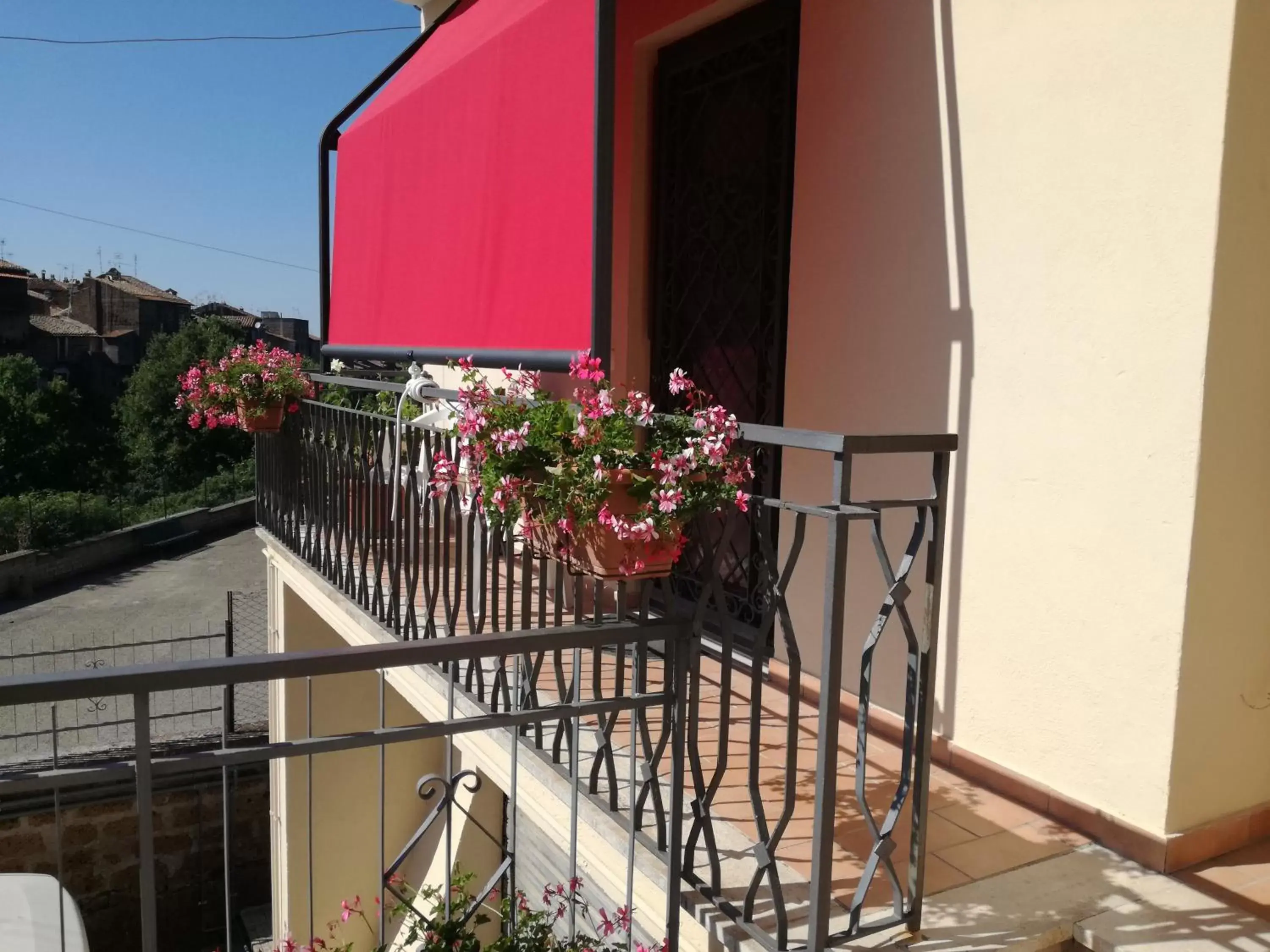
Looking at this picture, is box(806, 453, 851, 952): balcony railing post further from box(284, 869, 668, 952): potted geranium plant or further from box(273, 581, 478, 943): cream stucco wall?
box(273, 581, 478, 943): cream stucco wall

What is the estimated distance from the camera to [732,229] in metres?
4.59

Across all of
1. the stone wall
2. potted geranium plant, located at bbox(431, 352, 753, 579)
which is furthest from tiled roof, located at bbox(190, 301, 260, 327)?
potted geranium plant, located at bbox(431, 352, 753, 579)

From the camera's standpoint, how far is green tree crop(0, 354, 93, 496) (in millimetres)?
34344

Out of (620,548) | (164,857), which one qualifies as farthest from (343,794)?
(164,857)

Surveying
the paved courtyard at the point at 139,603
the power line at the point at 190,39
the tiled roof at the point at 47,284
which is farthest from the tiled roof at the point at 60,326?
the power line at the point at 190,39

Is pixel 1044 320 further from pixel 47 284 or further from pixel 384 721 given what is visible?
pixel 47 284

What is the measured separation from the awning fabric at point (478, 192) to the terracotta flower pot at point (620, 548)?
Result: 3.94 ft

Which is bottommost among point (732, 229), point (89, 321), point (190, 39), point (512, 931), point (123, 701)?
point (123, 701)

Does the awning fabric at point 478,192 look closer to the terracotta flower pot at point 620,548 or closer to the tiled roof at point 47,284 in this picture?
the terracotta flower pot at point 620,548

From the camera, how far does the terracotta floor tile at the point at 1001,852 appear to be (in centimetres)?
264

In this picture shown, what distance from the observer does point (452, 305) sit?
4574 millimetres

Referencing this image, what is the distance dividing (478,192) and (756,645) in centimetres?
283

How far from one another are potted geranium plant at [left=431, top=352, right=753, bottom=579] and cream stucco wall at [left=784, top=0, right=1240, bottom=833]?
1.14 m

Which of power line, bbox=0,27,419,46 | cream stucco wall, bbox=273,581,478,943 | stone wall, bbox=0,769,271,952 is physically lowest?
stone wall, bbox=0,769,271,952
